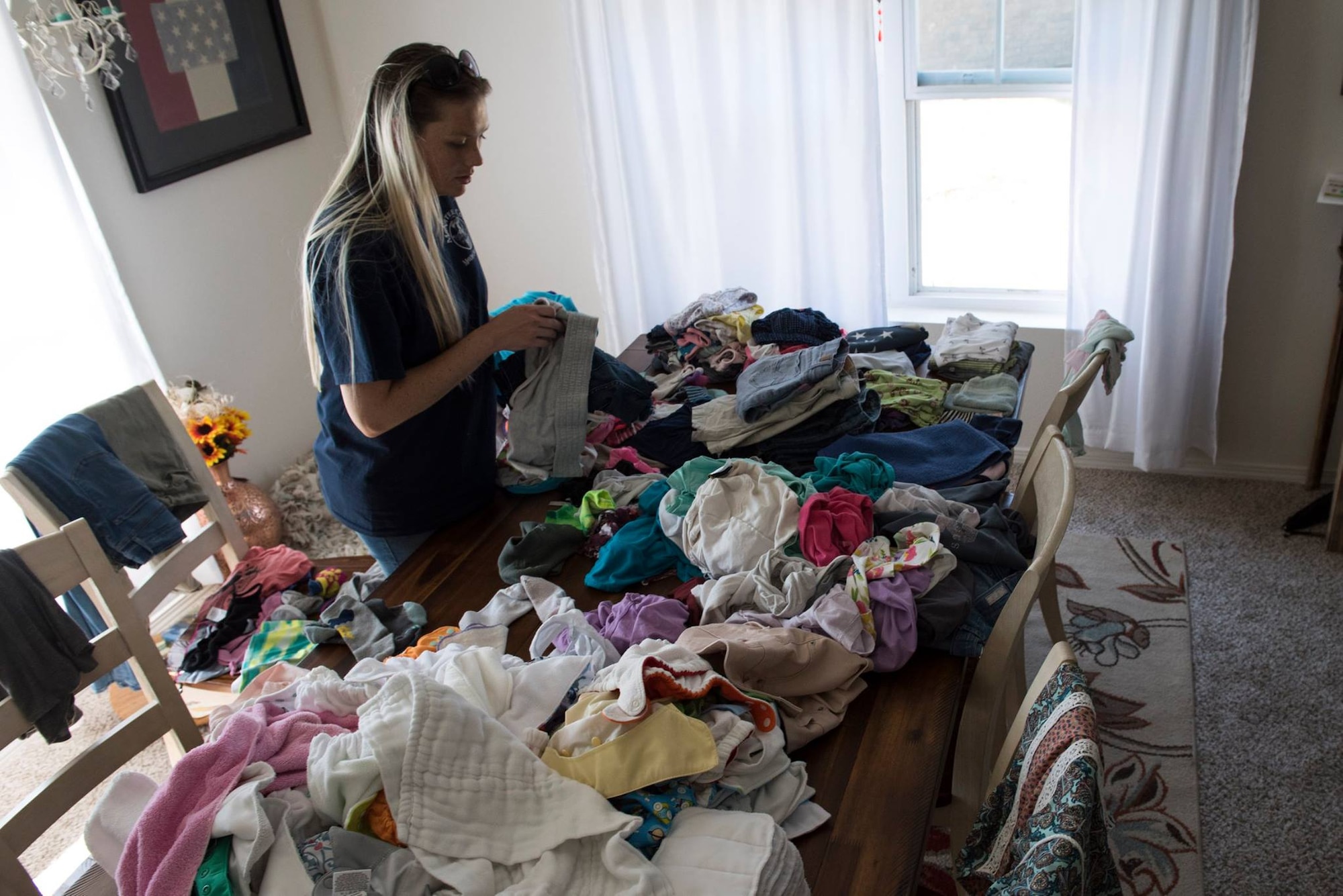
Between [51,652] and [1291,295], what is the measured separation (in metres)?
3.21

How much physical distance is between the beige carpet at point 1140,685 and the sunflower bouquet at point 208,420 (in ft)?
7.56

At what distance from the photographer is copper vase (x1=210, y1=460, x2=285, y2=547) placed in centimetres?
317

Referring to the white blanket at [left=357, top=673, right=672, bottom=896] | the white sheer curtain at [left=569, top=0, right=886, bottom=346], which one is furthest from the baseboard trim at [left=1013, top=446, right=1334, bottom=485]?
the white blanket at [left=357, top=673, right=672, bottom=896]

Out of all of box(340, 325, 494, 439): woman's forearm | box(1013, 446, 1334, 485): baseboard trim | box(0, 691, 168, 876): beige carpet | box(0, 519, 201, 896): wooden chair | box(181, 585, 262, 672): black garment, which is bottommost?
box(0, 691, 168, 876): beige carpet

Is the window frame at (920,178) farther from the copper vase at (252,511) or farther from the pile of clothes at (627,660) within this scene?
the copper vase at (252,511)

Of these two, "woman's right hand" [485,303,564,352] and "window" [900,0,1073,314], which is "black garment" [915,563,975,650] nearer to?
"woman's right hand" [485,303,564,352]

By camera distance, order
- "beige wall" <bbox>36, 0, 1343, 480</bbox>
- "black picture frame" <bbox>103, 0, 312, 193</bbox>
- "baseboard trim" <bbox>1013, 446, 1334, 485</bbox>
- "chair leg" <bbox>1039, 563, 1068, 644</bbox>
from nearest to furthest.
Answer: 1. "chair leg" <bbox>1039, 563, 1068, 644</bbox>
2. "beige wall" <bbox>36, 0, 1343, 480</bbox>
3. "black picture frame" <bbox>103, 0, 312, 193</bbox>
4. "baseboard trim" <bbox>1013, 446, 1334, 485</bbox>

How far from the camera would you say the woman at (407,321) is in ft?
5.49

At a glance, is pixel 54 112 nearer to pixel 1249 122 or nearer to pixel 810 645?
pixel 810 645

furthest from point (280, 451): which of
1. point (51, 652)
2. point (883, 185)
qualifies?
point (883, 185)

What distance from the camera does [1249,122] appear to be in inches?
111

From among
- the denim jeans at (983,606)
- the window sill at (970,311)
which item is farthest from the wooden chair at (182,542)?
the window sill at (970,311)

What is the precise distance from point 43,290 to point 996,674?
2675mm

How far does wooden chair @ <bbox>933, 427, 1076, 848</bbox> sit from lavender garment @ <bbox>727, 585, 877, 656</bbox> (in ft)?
0.58
